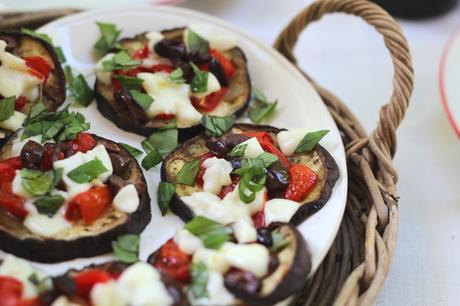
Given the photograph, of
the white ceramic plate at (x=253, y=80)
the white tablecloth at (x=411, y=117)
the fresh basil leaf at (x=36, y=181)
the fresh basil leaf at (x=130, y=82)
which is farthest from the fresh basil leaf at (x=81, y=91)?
the white tablecloth at (x=411, y=117)

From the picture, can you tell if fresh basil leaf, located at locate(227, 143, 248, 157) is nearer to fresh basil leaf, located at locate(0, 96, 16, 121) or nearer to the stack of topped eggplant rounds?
the stack of topped eggplant rounds

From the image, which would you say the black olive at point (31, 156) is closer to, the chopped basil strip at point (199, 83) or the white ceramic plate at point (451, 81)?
the chopped basil strip at point (199, 83)

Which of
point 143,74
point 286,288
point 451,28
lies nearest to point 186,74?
point 143,74

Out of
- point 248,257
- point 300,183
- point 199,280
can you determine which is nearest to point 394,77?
point 300,183

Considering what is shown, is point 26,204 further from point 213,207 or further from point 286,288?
point 286,288

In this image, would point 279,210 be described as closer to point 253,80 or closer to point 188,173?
point 188,173

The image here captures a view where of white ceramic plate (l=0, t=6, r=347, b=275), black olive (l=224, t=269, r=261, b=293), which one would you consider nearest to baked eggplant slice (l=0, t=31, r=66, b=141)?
white ceramic plate (l=0, t=6, r=347, b=275)
